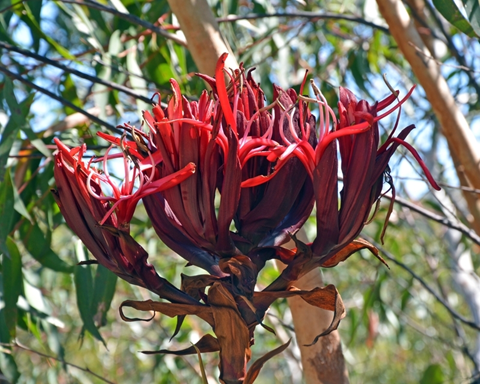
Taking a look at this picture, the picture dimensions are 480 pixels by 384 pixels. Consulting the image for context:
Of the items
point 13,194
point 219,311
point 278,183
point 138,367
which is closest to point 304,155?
point 278,183

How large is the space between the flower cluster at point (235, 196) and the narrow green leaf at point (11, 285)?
53 cm

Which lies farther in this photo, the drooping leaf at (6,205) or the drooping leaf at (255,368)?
the drooping leaf at (6,205)

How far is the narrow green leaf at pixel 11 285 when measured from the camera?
97 cm

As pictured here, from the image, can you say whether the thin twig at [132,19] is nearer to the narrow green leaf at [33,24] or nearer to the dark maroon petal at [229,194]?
the narrow green leaf at [33,24]

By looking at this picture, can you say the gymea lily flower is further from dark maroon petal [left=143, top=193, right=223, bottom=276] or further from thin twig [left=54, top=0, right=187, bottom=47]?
thin twig [left=54, top=0, right=187, bottom=47]

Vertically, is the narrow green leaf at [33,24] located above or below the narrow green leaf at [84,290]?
above

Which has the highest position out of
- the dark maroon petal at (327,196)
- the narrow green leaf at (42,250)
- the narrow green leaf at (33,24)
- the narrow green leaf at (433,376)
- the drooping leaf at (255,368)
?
the narrow green leaf at (33,24)

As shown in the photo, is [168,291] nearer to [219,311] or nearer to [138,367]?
[219,311]

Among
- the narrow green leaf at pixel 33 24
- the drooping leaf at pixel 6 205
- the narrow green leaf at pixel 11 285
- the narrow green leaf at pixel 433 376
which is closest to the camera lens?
the drooping leaf at pixel 6 205

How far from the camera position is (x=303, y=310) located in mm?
743

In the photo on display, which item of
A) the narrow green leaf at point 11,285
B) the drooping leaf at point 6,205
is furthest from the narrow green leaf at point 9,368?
the drooping leaf at point 6,205

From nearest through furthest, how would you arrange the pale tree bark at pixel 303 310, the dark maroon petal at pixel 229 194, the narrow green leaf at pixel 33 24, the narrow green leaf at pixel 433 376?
the dark maroon petal at pixel 229 194
the pale tree bark at pixel 303 310
the narrow green leaf at pixel 433 376
the narrow green leaf at pixel 33 24

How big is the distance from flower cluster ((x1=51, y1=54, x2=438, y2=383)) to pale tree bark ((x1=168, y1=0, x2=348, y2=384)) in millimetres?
224

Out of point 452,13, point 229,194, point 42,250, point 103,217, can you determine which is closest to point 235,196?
point 229,194
